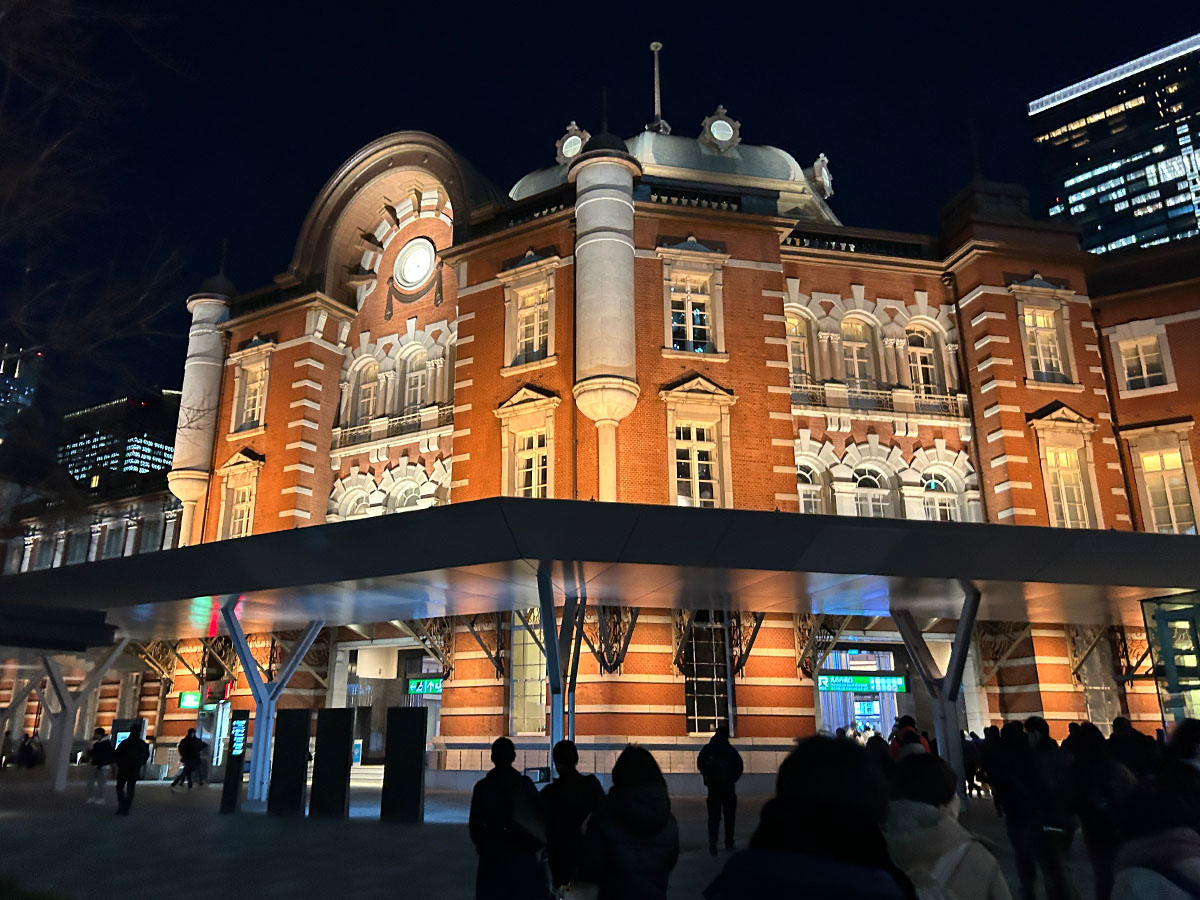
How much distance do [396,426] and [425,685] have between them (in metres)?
7.31

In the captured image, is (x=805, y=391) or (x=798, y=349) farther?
(x=798, y=349)

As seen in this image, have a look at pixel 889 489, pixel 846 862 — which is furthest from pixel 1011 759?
pixel 889 489

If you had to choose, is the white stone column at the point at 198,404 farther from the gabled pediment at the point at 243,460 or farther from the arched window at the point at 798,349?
the arched window at the point at 798,349

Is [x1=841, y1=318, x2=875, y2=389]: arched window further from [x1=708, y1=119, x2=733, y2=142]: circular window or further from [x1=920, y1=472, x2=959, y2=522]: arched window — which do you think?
[x1=708, y1=119, x2=733, y2=142]: circular window

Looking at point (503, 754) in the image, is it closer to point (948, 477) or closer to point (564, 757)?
point (564, 757)

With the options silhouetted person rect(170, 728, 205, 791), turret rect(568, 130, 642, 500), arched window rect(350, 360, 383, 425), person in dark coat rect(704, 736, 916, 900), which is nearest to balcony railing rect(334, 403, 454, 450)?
arched window rect(350, 360, 383, 425)

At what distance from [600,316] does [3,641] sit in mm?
13011

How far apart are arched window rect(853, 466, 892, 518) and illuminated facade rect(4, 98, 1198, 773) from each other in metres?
0.06

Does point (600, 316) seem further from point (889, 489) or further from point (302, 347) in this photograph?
point (302, 347)

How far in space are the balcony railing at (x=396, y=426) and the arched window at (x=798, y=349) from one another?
361 inches

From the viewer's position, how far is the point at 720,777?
34.5 ft

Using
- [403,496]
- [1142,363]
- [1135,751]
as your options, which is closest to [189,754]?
[403,496]

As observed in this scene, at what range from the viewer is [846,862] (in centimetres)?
251

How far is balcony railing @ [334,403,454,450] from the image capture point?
25.3 metres
